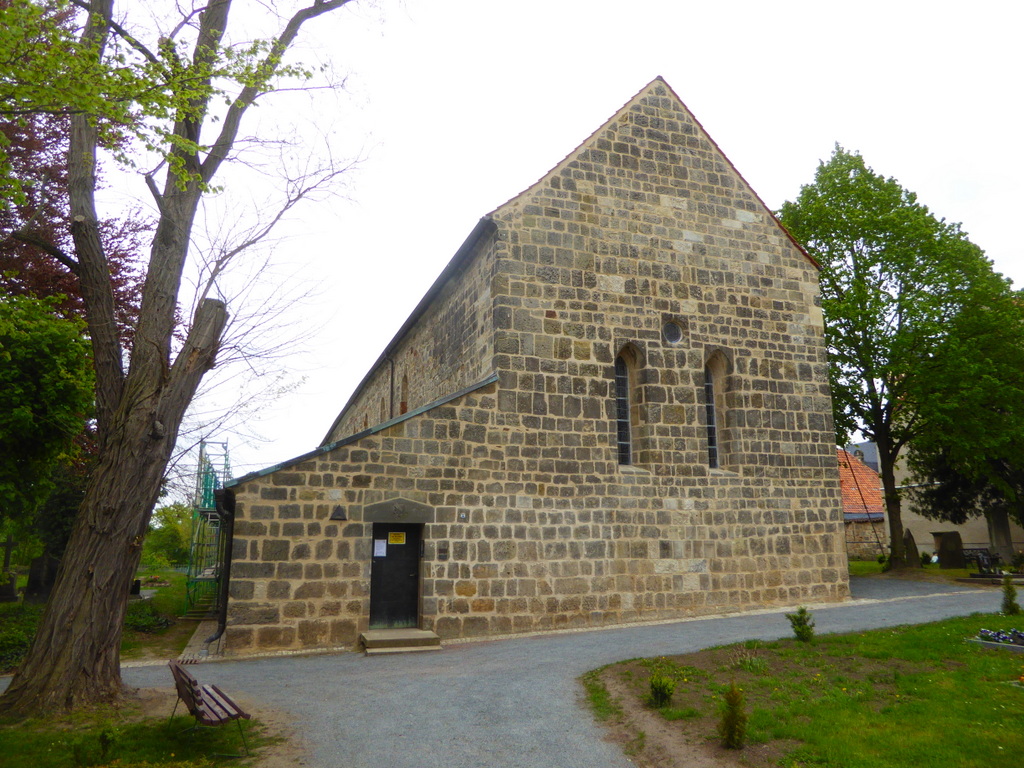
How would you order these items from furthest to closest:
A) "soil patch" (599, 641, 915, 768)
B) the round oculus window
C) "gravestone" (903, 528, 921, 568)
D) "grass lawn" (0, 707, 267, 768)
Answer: "gravestone" (903, 528, 921, 568), the round oculus window, "soil patch" (599, 641, 915, 768), "grass lawn" (0, 707, 267, 768)

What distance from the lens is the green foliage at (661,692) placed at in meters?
7.28

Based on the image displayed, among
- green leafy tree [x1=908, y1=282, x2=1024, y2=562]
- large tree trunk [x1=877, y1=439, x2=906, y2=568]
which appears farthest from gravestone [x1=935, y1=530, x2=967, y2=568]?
green leafy tree [x1=908, y1=282, x2=1024, y2=562]

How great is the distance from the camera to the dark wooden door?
40.0 feet

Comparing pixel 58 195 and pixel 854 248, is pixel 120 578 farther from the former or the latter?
pixel 854 248

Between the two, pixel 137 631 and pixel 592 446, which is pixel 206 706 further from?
pixel 137 631

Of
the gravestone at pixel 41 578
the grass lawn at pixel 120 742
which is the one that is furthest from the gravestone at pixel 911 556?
the gravestone at pixel 41 578

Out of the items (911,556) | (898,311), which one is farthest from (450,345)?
(911,556)

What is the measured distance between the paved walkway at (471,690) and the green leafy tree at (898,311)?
8.62m

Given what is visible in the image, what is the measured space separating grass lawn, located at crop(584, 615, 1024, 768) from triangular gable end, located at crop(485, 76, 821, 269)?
9.59 meters

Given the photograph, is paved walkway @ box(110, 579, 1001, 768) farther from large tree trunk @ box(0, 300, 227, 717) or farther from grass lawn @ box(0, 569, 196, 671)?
grass lawn @ box(0, 569, 196, 671)

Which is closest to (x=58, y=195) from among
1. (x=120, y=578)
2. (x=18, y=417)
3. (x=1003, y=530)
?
(x=18, y=417)

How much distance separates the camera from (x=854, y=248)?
75.1 feet

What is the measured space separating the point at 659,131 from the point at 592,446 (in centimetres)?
753

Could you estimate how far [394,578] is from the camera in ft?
40.4
